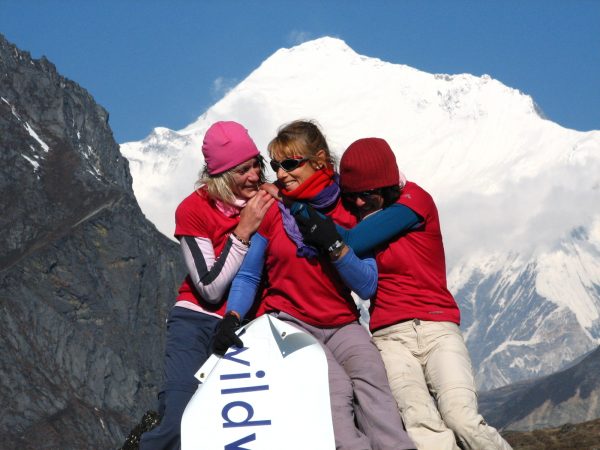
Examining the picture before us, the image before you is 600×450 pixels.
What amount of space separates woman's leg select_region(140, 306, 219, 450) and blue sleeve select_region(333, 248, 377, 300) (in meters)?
1.68

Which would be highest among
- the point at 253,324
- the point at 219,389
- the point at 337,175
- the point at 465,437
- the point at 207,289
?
the point at 337,175

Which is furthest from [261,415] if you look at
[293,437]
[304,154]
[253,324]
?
[304,154]

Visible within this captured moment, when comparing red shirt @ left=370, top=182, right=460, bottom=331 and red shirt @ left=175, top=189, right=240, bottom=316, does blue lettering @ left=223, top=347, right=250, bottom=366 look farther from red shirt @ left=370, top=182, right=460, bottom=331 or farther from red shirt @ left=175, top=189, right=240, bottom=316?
red shirt @ left=370, top=182, right=460, bottom=331

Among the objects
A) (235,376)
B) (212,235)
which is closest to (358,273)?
(235,376)

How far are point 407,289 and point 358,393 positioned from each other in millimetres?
1362

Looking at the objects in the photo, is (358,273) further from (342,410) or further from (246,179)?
(246,179)

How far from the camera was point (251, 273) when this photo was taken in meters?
11.0

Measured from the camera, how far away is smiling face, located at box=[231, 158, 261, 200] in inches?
451

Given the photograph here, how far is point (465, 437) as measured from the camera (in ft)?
32.1

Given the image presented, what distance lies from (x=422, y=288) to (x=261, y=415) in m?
2.30

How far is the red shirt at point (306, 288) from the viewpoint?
10.6 metres

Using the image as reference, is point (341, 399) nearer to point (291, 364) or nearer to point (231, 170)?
point (291, 364)

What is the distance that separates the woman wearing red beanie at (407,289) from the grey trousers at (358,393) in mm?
257

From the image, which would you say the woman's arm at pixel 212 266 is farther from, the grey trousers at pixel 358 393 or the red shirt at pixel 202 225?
the grey trousers at pixel 358 393
